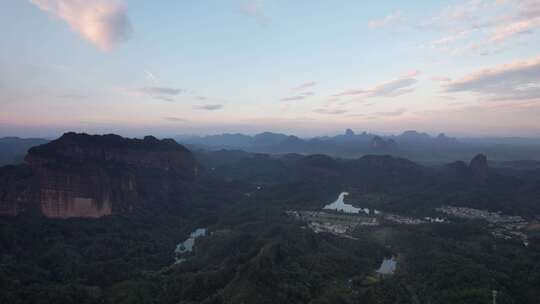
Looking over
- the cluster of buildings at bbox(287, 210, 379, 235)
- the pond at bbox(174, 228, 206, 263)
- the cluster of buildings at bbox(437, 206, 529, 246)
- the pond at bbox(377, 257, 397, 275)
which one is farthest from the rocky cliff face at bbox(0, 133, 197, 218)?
the cluster of buildings at bbox(437, 206, 529, 246)

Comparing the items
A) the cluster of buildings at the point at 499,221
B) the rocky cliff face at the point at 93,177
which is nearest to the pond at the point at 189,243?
the rocky cliff face at the point at 93,177

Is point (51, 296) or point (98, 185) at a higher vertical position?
point (98, 185)

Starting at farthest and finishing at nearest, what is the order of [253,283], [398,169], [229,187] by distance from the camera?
1. [398,169]
2. [229,187]
3. [253,283]

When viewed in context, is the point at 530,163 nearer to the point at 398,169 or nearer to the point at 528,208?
the point at 398,169

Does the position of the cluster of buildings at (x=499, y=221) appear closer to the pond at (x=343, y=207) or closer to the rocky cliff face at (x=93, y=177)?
the pond at (x=343, y=207)

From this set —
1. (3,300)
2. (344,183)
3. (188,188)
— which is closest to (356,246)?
(3,300)

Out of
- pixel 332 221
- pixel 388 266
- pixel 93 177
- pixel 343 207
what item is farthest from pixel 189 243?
pixel 343 207

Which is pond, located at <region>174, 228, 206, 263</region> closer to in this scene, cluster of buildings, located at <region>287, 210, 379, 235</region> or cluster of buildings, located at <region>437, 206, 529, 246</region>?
cluster of buildings, located at <region>287, 210, 379, 235</region>

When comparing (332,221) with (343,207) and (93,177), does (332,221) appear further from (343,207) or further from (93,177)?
(93,177)
